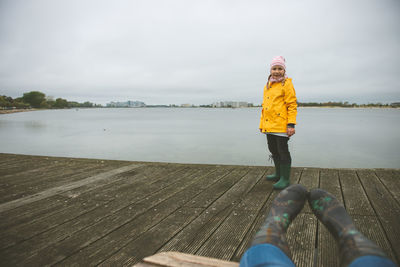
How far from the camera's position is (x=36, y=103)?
4921 inches

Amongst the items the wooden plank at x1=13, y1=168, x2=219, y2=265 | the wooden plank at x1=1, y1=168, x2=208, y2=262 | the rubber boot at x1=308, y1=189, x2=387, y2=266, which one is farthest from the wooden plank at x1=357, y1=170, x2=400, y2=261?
the wooden plank at x1=1, y1=168, x2=208, y2=262

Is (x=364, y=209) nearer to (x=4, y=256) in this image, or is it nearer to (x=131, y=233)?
(x=131, y=233)

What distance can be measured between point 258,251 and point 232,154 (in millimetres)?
12005

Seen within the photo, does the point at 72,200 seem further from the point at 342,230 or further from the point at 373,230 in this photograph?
the point at 373,230

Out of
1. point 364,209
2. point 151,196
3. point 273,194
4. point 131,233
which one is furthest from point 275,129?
point 131,233


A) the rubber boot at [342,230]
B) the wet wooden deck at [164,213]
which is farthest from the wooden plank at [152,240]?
the rubber boot at [342,230]

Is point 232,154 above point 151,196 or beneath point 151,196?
beneath

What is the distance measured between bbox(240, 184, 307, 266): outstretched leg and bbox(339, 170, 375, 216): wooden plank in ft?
3.75

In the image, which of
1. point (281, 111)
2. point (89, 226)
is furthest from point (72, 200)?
point (281, 111)

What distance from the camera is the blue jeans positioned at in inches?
33.8

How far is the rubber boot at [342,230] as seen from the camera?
3.13ft

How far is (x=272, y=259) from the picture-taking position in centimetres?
96

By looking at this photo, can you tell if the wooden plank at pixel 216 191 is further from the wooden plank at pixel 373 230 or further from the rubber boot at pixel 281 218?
the wooden plank at pixel 373 230

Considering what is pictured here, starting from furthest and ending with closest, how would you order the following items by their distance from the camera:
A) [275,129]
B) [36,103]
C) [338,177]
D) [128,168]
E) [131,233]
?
[36,103]
[128,168]
[338,177]
[275,129]
[131,233]
